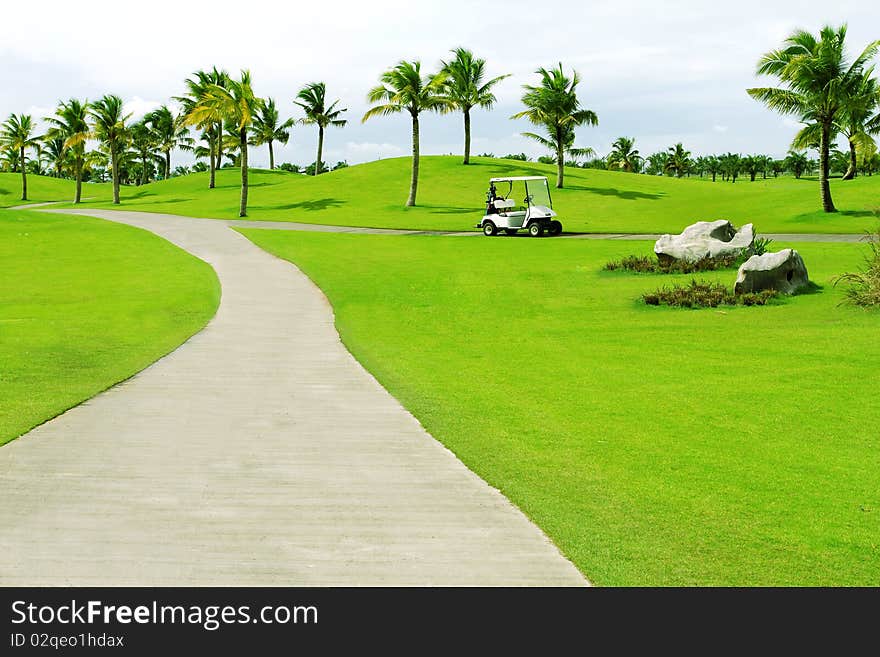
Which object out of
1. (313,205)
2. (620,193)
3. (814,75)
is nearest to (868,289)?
(814,75)

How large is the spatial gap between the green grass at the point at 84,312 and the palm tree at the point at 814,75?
33.5m

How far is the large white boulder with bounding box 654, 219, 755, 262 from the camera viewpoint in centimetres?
2648

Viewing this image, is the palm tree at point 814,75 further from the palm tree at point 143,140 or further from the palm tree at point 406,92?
the palm tree at point 143,140

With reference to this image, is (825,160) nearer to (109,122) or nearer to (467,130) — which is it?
(467,130)

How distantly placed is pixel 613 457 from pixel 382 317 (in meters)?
12.3

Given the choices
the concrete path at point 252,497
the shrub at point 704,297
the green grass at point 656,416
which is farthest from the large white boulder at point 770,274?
the concrete path at point 252,497

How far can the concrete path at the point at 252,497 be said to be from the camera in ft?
17.1

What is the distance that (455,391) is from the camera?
11.5 metres

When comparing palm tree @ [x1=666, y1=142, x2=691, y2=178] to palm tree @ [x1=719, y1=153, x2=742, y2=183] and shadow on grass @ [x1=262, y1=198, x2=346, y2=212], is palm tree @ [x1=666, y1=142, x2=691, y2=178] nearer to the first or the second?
palm tree @ [x1=719, y1=153, x2=742, y2=183]

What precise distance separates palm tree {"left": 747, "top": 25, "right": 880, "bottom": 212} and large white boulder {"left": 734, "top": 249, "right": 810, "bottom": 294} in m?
27.9

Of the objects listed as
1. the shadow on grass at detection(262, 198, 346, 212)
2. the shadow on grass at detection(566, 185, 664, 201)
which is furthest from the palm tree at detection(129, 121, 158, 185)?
the shadow on grass at detection(566, 185, 664, 201)
